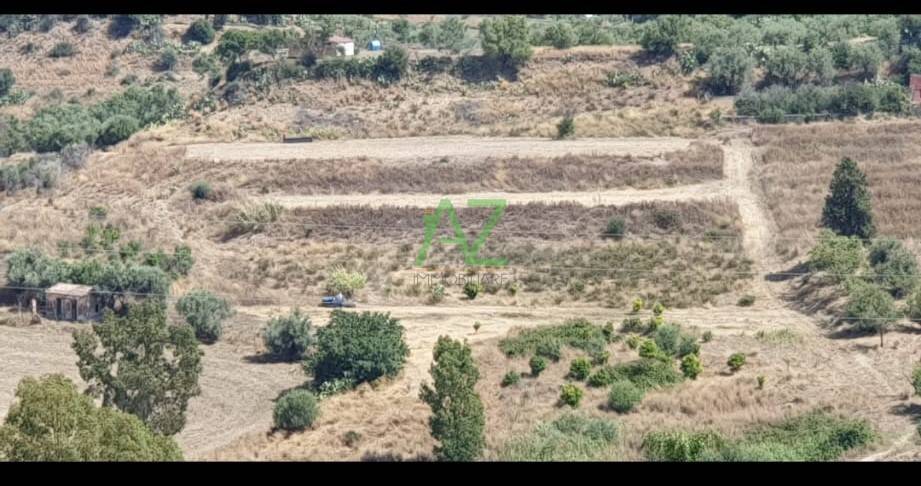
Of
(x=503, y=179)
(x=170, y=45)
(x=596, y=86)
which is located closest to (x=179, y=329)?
(x=503, y=179)

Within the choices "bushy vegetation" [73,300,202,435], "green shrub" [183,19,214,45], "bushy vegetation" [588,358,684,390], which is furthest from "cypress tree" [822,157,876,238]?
"green shrub" [183,19,214,45]

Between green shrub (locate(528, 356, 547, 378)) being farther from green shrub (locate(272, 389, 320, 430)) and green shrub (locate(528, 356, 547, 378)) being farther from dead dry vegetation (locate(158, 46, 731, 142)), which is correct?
dead dry vegetation (locate(158, 46, 731, 142))

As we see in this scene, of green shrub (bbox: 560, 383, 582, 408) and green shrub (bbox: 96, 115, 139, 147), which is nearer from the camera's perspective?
green shrub (bbox: 560, 383, 582, 408)

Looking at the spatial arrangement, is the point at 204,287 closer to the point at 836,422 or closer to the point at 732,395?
the point at 732,395

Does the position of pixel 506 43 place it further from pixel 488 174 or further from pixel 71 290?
pixel 71 290

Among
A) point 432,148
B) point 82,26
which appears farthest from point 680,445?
point 82,26

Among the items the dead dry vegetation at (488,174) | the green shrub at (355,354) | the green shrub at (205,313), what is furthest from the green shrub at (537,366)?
the dead dry vegetation at (488,174)

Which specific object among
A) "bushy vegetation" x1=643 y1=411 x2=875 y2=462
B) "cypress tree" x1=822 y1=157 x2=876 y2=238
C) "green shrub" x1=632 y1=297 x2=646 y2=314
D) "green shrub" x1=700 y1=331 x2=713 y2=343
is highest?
"cypress tree" x1=822 y1=157 x2=876 y2=238
